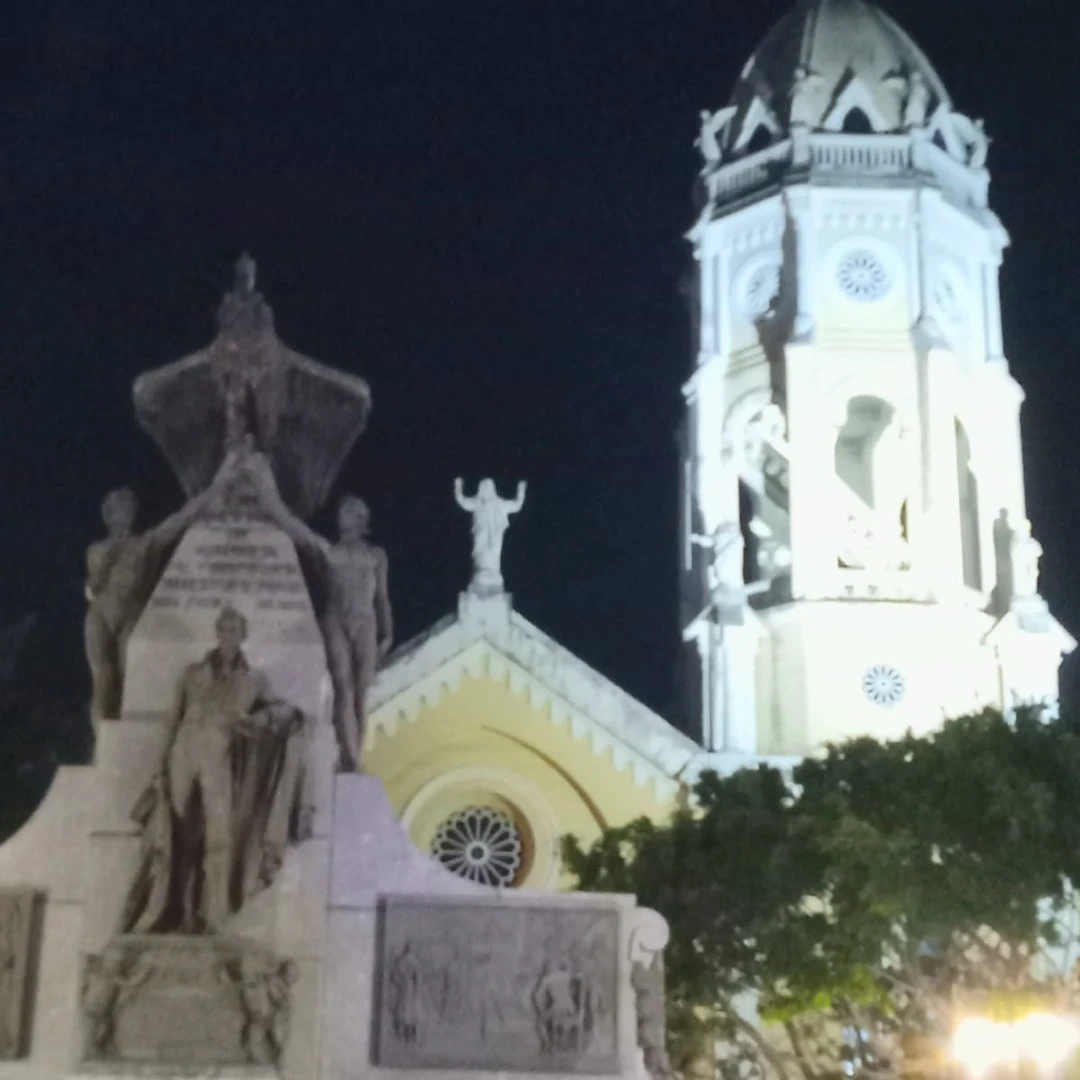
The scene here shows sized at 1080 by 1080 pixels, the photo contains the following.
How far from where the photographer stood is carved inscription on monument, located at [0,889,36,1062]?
1125cm

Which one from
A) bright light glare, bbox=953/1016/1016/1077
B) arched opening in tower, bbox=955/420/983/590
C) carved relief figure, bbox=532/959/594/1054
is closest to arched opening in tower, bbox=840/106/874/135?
arched opening in tower, bbox=955/420/983/590

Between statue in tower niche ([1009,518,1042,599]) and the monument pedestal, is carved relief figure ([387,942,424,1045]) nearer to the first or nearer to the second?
the monument pedestal

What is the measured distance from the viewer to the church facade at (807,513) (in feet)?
103

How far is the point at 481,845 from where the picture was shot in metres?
30.9

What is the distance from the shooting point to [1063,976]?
65.6 ft

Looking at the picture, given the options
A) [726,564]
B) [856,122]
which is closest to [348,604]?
[726,564]

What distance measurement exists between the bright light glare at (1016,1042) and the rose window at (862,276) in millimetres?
20630

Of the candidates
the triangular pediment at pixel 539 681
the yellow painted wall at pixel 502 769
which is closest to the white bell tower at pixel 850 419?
the triangular pediment at pixel 539 681

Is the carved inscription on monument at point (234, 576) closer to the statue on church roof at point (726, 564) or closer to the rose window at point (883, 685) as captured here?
the statue on church roof at point (726, 564)

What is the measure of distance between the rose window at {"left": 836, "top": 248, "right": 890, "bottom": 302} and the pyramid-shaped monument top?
81.0ft

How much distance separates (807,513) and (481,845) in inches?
351

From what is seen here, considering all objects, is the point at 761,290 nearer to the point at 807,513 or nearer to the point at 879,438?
the point at 879,438

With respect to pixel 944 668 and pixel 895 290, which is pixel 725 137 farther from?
pixel 944 668

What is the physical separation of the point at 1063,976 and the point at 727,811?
426 centimetres
